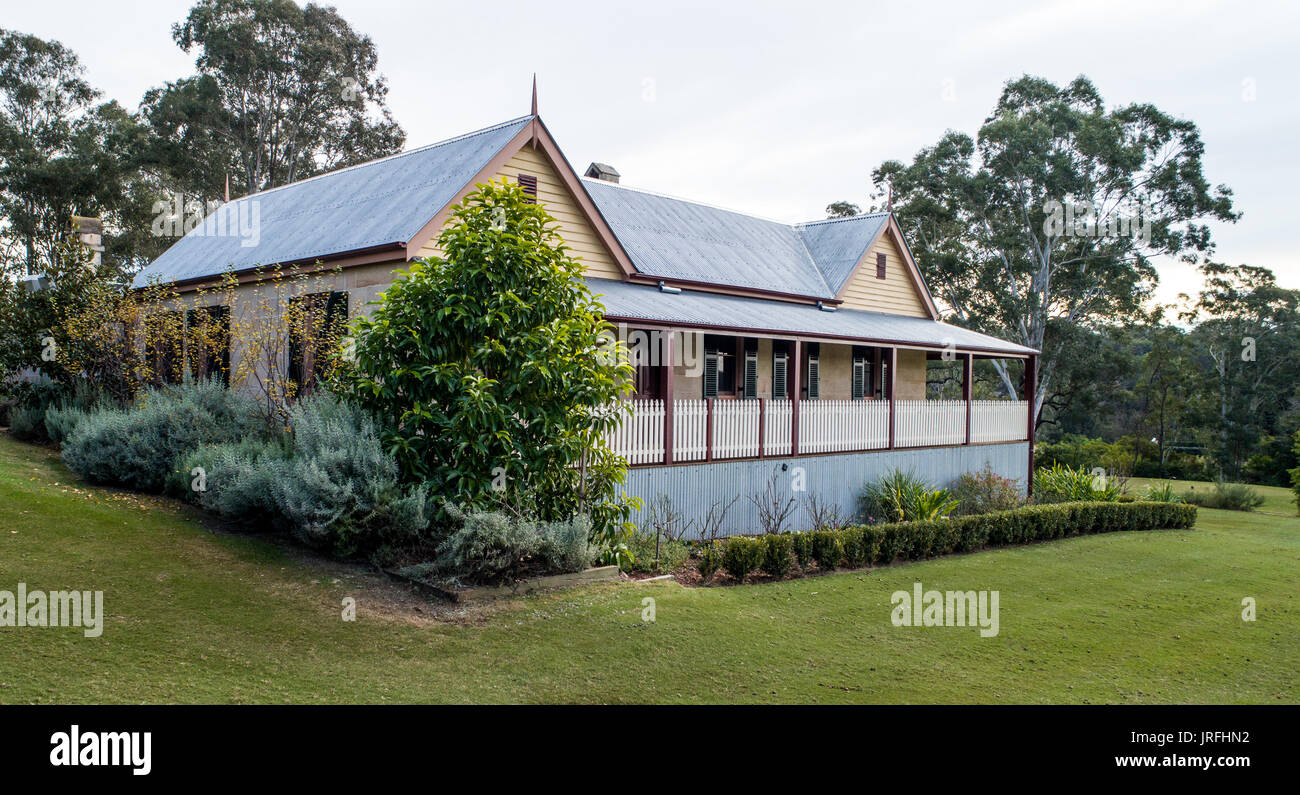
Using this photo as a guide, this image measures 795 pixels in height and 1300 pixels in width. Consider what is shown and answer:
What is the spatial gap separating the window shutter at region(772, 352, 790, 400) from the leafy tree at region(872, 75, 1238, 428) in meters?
16.2

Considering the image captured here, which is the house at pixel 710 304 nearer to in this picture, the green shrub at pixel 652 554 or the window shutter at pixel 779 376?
the window shutter at pixel 779 376

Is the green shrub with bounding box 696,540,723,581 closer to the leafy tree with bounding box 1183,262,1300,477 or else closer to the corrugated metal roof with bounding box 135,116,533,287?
the corrugated metal roof with bounding box 135,116,533,287

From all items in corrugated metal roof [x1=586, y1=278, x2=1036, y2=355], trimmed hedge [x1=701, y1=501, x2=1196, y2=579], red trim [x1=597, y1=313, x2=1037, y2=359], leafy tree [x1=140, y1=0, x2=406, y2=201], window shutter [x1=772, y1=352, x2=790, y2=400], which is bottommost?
trimmed hedge [x1=701, y1=501, x2=1196, y2=579]

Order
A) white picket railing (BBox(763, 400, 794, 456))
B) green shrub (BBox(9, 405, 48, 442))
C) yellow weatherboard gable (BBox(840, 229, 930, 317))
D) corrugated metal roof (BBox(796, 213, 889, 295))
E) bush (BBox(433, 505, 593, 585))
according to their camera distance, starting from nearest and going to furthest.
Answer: bush (BBox(433, 505, 593, 585)) < white picket railing (BBox(763, 400, 794, 456)) < green shrub (BBox(9, 405, 48, 442)) < corrugated metal roof (BBox(796, 213, 889, 295)) < yellow weatherboard gable (BBox(840, 229, 930, 317))

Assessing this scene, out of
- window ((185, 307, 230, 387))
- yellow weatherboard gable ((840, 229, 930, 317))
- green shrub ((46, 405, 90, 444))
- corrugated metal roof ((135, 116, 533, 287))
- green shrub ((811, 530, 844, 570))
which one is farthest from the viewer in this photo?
yellow weatherboard gable ((840, 229, 930, 317))

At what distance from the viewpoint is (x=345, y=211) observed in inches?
669

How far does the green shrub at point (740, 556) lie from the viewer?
11.4 m

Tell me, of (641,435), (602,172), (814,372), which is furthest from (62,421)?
(814,372)

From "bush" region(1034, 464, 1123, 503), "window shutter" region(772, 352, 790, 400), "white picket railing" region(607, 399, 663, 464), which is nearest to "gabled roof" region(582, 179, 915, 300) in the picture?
"window shutter" region(772, 352, 790, 400)

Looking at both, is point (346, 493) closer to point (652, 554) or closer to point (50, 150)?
point (652, 554)

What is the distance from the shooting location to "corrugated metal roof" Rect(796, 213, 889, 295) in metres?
23.5

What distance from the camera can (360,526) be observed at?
961 centimetres

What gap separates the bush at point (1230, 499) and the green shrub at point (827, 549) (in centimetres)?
2268

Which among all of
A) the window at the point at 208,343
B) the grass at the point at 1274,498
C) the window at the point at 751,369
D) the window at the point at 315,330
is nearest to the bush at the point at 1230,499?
the grass at the point at 1274,498
